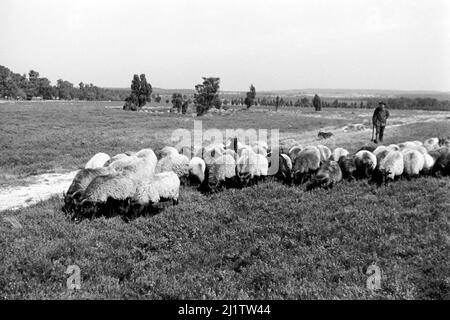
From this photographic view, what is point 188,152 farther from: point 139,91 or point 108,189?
point 139,91

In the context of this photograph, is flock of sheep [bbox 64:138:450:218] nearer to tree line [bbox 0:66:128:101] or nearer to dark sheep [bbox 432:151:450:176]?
dark sheep [bbox 432:151:450:176]

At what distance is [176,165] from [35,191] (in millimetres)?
5146

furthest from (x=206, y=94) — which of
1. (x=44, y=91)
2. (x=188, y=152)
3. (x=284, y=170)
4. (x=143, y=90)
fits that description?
(x=44, y=91)

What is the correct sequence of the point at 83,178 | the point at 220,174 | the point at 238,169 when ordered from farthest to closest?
the point at 238,169, the point at 220,174, the point at 83,178

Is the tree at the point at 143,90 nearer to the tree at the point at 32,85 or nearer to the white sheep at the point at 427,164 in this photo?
the tree at the point at 32,85

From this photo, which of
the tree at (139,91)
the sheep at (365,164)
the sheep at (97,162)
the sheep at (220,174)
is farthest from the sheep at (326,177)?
the tree at (139,91)

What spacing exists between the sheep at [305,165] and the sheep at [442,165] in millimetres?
3996

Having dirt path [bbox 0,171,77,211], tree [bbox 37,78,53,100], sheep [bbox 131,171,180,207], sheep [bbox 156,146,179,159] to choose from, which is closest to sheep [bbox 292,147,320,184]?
sheep [bbox 131,171,180,207]

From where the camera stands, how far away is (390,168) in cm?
1207

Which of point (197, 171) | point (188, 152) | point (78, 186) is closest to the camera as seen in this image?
point (78, 186)
